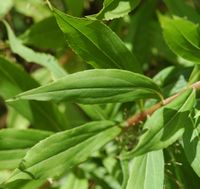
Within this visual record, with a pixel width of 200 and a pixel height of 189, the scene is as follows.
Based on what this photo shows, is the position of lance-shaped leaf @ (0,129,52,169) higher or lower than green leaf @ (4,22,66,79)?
lower

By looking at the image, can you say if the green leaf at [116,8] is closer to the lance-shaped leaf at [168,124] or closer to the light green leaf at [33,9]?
the lance-shaped leaf at [168,124]

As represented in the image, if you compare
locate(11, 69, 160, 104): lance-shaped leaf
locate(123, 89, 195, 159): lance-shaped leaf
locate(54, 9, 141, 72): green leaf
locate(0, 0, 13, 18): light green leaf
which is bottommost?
locate(123, 89, 195, 159): lance-shaped leaf

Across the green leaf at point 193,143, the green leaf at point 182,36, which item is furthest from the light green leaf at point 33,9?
the green leaf at point 193,143

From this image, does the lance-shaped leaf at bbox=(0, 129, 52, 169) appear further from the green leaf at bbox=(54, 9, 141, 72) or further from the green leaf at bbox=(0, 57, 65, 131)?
the green leaf at bbox=(54, 9, 141, 72)

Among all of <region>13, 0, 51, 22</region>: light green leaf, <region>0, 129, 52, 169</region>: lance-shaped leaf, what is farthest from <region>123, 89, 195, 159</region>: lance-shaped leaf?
<region>13, 0, 51, 22</region>: light green leaf

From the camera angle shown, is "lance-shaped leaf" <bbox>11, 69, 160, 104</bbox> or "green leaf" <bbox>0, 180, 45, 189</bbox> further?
"green leaf" <bbox>0, 180, 45, 189</bbox>
